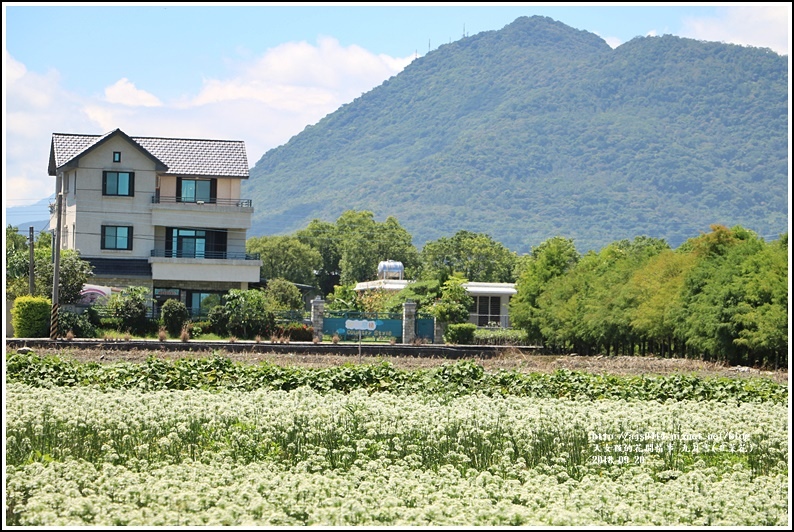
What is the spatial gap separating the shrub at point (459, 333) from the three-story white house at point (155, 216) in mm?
8925

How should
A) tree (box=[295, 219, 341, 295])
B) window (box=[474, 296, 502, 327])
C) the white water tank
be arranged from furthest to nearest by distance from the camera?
1. tree (box=[295, 219, 341, 295])
2. the white water tank
3. window (box=[474, 296, 502, 327])

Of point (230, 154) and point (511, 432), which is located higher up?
point (230, 154)

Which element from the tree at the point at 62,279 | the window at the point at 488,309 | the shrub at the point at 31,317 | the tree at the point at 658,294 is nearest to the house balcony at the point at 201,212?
the tree at the point at 62,279

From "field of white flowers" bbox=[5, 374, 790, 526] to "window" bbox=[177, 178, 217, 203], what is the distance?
106ft

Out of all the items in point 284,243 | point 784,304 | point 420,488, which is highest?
point 284,243

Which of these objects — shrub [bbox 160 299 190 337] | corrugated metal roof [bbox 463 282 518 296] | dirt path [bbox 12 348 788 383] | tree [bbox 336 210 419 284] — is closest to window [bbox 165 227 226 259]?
shrub [bbox 160 299 190 337]

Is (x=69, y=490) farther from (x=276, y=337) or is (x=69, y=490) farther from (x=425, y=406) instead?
(x=276, y=337)

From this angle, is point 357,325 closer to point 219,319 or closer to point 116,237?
point 219,319

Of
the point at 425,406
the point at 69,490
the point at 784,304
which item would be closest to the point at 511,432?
the point at 425,406

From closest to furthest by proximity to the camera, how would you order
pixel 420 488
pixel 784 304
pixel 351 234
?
pixel 420 488 → pixel 784 304 → pixel 351 234

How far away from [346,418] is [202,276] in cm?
3370

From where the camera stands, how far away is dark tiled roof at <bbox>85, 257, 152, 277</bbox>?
4291cm

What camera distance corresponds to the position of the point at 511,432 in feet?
36.2

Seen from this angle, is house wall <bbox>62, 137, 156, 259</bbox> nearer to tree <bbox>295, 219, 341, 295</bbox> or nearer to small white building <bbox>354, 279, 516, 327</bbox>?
small white building <bbox>354, 279, 516, 327</bbox>
